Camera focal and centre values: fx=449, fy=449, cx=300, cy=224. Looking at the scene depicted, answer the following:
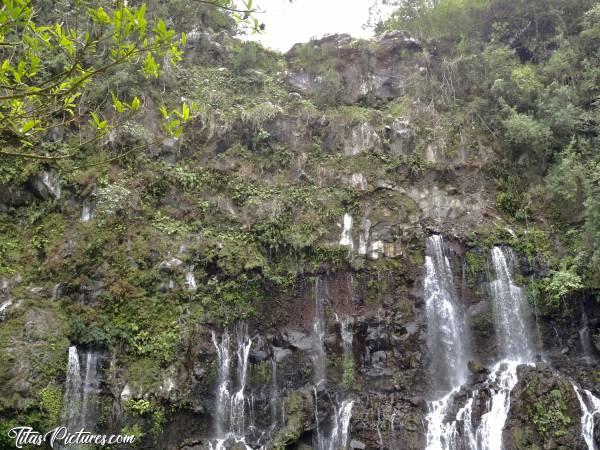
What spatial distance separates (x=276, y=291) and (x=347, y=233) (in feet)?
10.3

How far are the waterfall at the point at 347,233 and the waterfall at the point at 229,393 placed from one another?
443 centimetres

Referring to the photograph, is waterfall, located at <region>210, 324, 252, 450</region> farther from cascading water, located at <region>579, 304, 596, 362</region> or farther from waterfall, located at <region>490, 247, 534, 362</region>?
cascading water, located at <region>579, 304, 596, 362</region>

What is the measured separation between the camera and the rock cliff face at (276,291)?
1086 centimetres

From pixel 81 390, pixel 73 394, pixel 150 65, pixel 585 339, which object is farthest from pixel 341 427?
pixel 150 65

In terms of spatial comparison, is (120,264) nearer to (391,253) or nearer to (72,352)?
(72,352)

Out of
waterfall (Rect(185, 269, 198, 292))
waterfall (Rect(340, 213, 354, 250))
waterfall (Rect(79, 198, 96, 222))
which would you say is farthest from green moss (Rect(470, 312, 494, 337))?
waterfall (Rect(79, 198, 96, 222))

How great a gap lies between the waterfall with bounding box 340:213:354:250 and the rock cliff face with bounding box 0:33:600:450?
0.07 m

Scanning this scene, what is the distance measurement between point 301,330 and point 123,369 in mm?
5006

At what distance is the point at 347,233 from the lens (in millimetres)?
15070

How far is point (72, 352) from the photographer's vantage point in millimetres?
10875

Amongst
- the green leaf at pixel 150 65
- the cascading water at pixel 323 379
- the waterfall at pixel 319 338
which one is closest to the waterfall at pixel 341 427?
the cascading water at pixel 323 379

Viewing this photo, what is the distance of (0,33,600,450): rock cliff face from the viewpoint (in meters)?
10.9

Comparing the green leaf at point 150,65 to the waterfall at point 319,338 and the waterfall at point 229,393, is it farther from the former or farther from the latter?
the waterfall at point 319,338

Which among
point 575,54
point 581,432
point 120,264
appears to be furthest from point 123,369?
point 575,54
